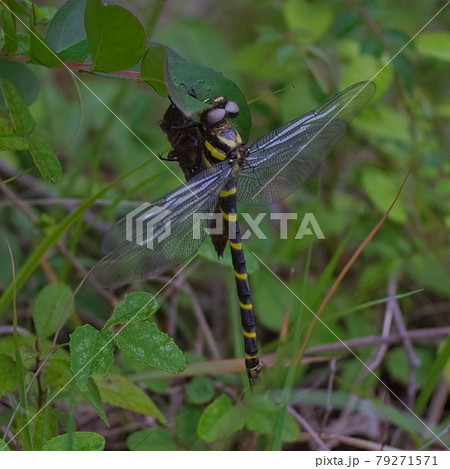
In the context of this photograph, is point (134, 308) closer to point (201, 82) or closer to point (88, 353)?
point (88, 353)

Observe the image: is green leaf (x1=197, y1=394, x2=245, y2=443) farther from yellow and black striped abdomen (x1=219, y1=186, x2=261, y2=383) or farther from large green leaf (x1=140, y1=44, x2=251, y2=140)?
large green leaf (x1=140, y1=44, x2=251, y2=140)

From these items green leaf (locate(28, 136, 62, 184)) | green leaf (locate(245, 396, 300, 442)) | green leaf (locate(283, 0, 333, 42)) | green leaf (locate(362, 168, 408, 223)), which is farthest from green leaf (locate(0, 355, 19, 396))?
green leaf (locate(283, 0, 333, 42))

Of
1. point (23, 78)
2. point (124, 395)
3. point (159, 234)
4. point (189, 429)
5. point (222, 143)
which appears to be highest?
point (23, 78)

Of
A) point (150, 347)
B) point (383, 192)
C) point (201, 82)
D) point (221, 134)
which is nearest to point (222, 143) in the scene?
point (221, 134)

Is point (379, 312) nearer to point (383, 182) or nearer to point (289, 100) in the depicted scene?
point (383, 182)

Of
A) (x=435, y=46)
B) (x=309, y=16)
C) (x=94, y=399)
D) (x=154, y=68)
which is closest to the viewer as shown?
(x=154, y=68)

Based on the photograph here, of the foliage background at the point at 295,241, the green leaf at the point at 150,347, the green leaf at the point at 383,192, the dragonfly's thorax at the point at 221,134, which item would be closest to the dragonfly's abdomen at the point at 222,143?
the dragonfly's thorax at the point at 221,134

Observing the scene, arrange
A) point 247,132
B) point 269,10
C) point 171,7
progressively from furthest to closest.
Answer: point 171,7
point 269,10
point 247,132
